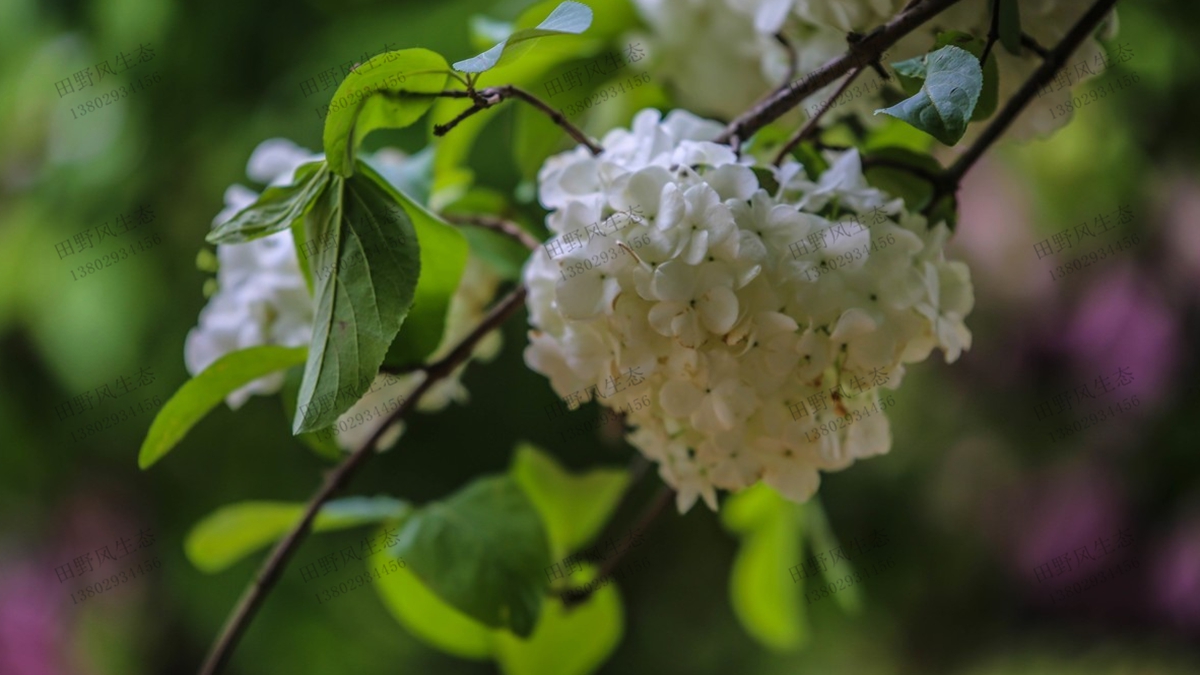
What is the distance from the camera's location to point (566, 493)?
55 centimetres

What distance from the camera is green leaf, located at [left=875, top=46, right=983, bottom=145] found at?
259 mm

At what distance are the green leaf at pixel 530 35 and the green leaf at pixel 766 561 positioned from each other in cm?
35

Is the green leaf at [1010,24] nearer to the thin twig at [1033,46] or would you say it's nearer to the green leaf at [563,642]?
the thin twig at [1033,46]

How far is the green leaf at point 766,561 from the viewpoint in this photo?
58cm

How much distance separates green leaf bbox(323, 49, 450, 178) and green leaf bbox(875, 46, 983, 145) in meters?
0.14

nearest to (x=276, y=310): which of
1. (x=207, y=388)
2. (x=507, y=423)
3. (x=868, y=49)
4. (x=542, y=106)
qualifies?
(x=207, y=388)

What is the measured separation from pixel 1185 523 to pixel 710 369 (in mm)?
818

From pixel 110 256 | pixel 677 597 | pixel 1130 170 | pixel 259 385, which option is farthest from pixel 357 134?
pixel 677 597

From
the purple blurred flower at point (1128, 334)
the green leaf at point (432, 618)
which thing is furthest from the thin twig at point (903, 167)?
the purple blurred flower at point (1128, 334)

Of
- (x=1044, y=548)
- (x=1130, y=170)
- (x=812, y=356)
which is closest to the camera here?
(x=812, y=356)

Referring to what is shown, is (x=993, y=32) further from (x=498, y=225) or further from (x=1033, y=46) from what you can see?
(x=498, y=225)

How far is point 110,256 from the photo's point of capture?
866 millimetres

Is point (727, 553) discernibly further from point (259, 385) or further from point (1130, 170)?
point (259, 385)

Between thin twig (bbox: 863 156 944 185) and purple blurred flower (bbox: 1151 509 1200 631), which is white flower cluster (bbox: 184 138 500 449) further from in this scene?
purple blurred flower (bbox: 1151 509 1200 631)
